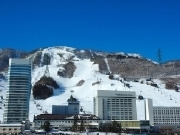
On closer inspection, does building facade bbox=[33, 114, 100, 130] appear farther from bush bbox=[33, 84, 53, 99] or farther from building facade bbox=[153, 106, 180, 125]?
bush bbox=[33, 84, 53, 99]

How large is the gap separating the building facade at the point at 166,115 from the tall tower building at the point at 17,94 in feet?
172

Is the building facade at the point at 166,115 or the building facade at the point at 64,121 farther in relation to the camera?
the building facade at the point at 166,115

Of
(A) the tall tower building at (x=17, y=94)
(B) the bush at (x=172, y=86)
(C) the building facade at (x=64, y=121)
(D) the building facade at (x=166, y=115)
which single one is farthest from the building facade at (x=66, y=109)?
(B) the bush at (x=172, y=86)

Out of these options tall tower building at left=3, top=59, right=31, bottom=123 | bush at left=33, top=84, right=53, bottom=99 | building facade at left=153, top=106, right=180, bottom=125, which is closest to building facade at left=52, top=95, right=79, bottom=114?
tall tower building at left=3, top=59, right=31, bottom=123

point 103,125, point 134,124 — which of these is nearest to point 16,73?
point 103,125

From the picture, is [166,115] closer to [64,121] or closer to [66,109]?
[66,109]

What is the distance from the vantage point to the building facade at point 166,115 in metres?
141

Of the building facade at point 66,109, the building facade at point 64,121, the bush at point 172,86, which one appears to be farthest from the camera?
the bush at point 172,86

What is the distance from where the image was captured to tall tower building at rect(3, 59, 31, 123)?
12681cm

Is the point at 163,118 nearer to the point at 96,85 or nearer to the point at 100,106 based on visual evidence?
the point at 100,106

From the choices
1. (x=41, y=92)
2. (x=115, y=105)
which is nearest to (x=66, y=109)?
(x=115, y=105)

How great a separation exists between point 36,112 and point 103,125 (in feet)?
143

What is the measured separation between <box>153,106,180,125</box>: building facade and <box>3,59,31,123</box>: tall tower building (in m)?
52.5

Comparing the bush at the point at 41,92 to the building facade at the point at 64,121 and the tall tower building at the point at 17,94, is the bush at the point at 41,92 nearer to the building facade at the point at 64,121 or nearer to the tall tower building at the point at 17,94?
the tall tower building at the point at 17,94
